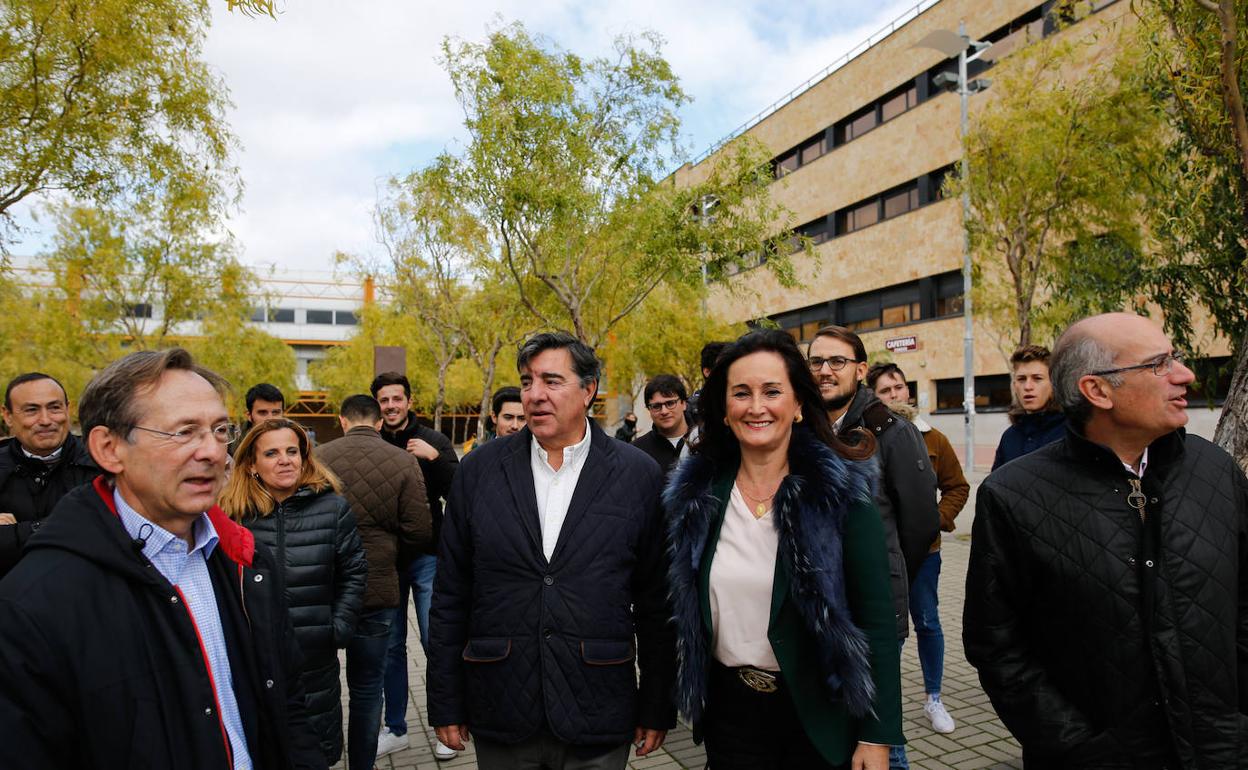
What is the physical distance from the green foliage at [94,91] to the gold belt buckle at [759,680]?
8598 mm

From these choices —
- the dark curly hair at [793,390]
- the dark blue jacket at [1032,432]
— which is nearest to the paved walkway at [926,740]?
the dark blue jacket at [1032,432]

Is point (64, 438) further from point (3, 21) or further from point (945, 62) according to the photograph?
point (945, 62)

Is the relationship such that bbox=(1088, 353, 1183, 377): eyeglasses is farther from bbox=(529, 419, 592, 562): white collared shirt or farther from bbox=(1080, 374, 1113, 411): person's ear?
bbox=(529, 419, 592, 562): white collared shirt

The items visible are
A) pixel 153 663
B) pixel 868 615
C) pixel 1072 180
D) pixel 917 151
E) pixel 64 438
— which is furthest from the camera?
pixel 917 151

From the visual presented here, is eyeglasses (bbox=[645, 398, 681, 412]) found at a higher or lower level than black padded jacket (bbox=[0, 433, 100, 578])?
higher

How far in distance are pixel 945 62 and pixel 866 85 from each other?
4.11 m

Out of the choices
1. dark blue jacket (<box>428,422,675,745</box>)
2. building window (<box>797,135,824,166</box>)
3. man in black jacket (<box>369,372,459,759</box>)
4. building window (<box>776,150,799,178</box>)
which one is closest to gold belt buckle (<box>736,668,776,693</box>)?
dark blue jacket (<box>428,422,675,745</box>)

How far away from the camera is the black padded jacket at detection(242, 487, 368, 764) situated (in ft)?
11.2

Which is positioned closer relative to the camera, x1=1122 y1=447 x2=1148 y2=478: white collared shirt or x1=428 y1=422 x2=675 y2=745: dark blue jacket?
x1=1122 y1=447 x2=1148 y2=478: white collared shirt

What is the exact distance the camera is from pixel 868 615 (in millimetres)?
2322

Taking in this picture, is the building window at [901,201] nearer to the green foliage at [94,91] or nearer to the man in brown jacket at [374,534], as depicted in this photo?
the green foliage at [94,91]

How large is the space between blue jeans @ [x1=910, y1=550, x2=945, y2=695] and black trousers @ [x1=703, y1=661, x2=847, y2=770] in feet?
8.69

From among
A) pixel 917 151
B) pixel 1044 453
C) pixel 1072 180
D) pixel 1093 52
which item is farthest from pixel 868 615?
pixel 917 151

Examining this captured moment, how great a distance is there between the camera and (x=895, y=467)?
3.68 meters
